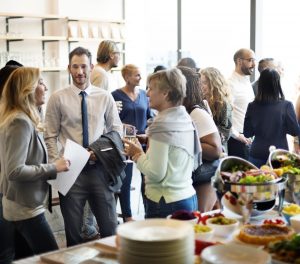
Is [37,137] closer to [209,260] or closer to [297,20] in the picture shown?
[209,260]

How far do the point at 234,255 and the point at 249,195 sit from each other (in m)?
0.55

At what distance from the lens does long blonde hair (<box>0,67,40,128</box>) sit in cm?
288

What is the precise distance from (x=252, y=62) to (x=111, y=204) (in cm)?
256

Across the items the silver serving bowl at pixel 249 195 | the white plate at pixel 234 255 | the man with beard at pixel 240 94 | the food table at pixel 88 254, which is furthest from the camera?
the man with beard at pixel 240 94

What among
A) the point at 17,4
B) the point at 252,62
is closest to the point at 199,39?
the point at 17,4

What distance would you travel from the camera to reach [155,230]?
65.7 inches

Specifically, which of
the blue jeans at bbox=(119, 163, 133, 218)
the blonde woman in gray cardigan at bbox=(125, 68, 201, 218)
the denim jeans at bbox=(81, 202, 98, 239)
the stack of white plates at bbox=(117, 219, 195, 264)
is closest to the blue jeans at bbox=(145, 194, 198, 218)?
the blonde woman in gray cardigan at bbox=(125, 68, 201, 218)

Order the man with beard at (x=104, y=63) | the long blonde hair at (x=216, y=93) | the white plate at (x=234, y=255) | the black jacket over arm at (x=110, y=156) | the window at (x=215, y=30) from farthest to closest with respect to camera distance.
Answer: the window at (x=215, y=30), the man with beard at (x=104, y=63), the long blonde hair at (x=216, y=93), the black jacket over arm at (x=110, y=156), the white plate at (x=234, y=255)

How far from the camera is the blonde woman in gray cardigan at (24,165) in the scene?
280cm

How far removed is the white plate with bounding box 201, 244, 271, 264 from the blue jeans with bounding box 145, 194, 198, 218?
110cm

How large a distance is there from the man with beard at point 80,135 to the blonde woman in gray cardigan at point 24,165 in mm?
478

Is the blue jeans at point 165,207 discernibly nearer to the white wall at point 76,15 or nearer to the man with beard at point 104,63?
the man with beard at point 104,63

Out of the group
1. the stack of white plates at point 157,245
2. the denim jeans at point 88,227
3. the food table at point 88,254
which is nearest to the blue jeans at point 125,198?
the denim jeans at point 88,227

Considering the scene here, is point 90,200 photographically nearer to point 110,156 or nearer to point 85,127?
point 110,156
